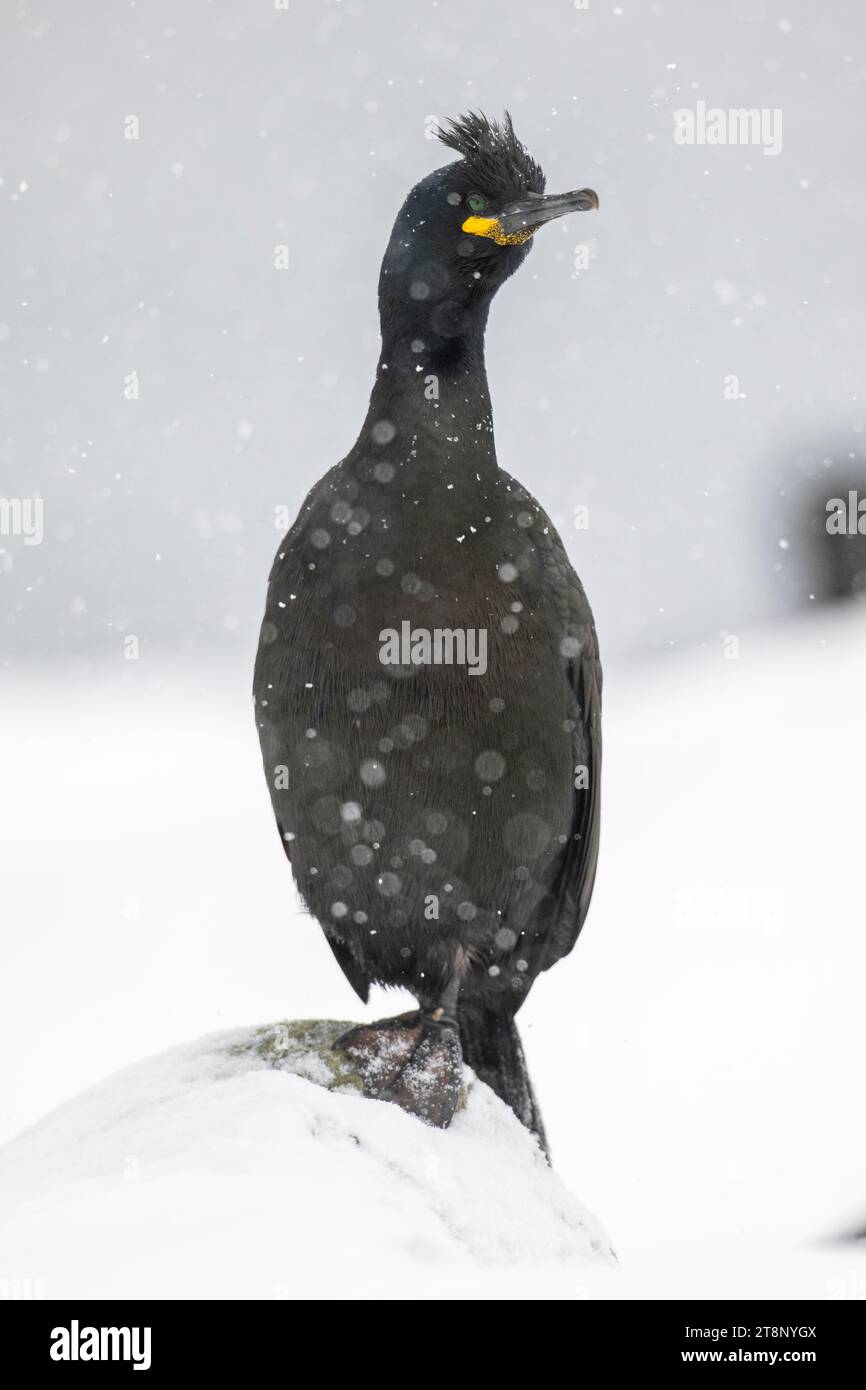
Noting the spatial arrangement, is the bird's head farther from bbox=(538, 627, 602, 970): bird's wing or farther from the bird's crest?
bbox=(538, 627, 602, 970): bird's wing

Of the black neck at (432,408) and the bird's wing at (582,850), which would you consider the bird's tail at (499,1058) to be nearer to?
the bird's wing at (582,850)

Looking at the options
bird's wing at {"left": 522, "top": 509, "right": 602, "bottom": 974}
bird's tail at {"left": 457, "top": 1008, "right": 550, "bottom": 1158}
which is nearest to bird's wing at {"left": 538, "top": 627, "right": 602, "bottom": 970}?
bird's wing at {"left": 522, "top": 509, "right": 602, "bottom": 974}

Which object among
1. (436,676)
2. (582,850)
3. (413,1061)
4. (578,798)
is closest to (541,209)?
(436,676)

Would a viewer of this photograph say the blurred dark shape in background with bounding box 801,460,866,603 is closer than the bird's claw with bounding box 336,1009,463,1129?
No

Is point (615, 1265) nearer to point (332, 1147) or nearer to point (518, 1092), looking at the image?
point (518, 1092)

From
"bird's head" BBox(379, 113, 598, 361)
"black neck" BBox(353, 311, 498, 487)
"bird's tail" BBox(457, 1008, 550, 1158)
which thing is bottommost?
"bird's tail" BBox(457, 1008, 550, 1158)

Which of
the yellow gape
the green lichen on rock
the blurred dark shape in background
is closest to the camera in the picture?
the green lichen on rock

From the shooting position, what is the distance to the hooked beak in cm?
354

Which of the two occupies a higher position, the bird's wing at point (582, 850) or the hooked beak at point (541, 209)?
the hooked beak at point (541, 209)

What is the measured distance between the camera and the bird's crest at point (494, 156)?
11.7 ft

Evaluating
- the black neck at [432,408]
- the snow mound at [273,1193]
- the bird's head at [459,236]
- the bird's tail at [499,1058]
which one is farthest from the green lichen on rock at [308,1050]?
the bird's head at [459,236]

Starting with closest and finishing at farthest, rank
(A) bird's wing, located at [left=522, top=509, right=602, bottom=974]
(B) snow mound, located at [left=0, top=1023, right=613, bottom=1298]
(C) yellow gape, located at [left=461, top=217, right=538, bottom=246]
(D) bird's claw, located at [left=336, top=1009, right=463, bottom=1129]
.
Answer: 1. (B) snow mound, located at [left=0, top=1023, right=613, bottom=1298]
2. (D) bird's claw, located at [left=336, top=1009, right=463, bottom=1129]
3. (C) yellow gape, located at [left=461, top=217, right=538, bottom=246]
4. (A) bird's wing, located at [left=522, top=509, right=602, bottom=974]

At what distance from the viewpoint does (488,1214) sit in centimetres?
302

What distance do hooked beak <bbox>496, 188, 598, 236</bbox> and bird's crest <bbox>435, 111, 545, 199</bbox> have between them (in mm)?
68
